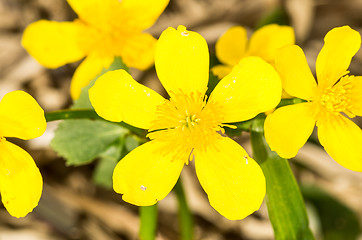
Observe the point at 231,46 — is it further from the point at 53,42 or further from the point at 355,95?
the point at 53,42

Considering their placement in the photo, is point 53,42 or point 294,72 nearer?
point 294,72

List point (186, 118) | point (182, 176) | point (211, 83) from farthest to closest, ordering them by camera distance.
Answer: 1. point (182, 176)
2. point (211, 83)
3. point (186, 118)

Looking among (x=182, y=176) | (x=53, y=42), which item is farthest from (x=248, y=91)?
(x=182, y=176)

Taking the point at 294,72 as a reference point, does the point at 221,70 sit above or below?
below

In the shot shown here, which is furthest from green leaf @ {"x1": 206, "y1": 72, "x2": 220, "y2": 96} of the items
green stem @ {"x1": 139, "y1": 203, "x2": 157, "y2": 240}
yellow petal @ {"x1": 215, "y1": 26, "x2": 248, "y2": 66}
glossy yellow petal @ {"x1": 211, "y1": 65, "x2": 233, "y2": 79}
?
green stem @ {"x1": 139, "y1": 203, "x2": 157, "y2": 240}

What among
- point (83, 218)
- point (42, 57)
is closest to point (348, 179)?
point (83, 218)

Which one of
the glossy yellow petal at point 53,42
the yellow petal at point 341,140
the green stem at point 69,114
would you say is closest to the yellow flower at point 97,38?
the glossy yellow petal at point 53,42

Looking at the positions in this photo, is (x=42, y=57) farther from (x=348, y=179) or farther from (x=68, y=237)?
(x=348, y=179)
